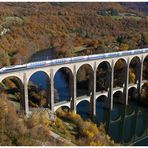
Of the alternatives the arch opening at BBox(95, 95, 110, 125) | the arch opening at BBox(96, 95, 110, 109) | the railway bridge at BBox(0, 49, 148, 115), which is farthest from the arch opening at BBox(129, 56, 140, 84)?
the arch opening at BBox(95, 95, 110, 125)

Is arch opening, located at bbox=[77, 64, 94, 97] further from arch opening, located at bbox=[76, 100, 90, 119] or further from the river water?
arch opening, located at bbox=[76, 100, 90, 119]

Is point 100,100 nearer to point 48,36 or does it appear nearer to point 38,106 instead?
point 38,106

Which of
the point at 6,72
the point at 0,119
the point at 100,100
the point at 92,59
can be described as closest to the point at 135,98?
the point at 100,100

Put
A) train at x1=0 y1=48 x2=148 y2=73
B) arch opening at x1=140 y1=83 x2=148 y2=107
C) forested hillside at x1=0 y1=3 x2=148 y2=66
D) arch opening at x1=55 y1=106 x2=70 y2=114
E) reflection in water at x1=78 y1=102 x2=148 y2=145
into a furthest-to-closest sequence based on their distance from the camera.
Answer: forested hillside at x1=0 y1=3 x2=148 y2=66
arch opening at x1=140 y1=83 x2=148 y2=107
reflection in water at x1=78 y1=102 x2=148 y2=145
arch opening at x1=55 y1=106 x2=70 y2=114
train at x1=0 y1=48 x2=148 y2=73

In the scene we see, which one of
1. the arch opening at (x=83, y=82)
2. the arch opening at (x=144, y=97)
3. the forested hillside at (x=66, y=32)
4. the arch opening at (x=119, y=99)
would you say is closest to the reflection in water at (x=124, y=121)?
the arch opening at (x=119, y=99)

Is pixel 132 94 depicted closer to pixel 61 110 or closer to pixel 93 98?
pixel 93 98
